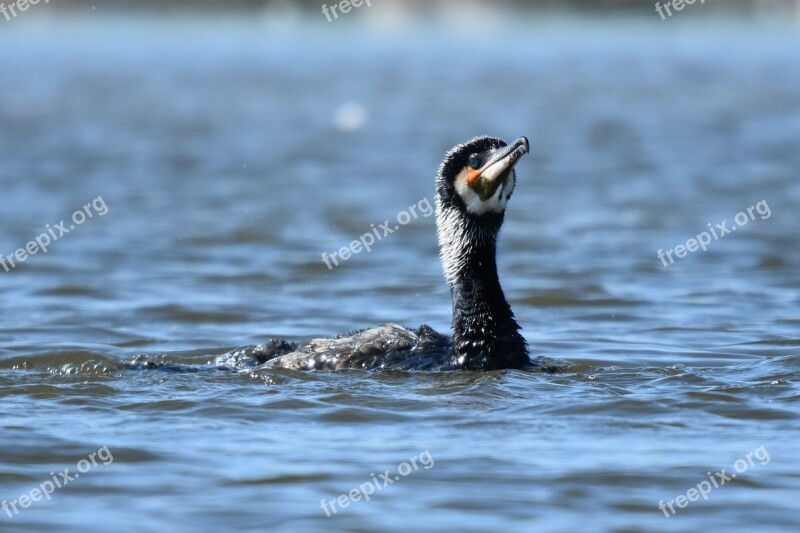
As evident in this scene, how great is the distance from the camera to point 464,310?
10.8 metres

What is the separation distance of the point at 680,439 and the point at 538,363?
2.23 metres

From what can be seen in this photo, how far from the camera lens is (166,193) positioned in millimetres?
22359

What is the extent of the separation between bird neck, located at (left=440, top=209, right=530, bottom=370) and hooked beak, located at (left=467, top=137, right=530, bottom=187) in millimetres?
426

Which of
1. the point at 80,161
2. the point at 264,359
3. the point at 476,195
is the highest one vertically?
the point at 80,161

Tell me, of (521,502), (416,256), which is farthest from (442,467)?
(416,256)

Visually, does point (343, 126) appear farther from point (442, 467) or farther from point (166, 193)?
point (442, 467)

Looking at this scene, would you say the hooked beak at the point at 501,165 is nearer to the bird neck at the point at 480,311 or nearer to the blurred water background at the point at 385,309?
the bird neck at the point at 480,311

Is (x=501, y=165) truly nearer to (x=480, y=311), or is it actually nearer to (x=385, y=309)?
(x=480, y=311)

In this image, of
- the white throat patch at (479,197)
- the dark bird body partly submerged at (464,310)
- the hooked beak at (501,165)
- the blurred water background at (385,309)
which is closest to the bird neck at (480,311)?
the dark bird body partly submerged at (464,310)

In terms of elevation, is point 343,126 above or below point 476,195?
above

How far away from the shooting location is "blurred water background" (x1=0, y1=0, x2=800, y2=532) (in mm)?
8125

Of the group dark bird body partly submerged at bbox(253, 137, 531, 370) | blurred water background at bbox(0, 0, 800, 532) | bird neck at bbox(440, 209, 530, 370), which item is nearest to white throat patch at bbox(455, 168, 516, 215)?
dark bird body partly submerged at bbox(253, 137, 531, 370)

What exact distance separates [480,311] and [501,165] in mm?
1114

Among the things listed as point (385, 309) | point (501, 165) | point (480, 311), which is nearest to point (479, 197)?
point (501, 165)
